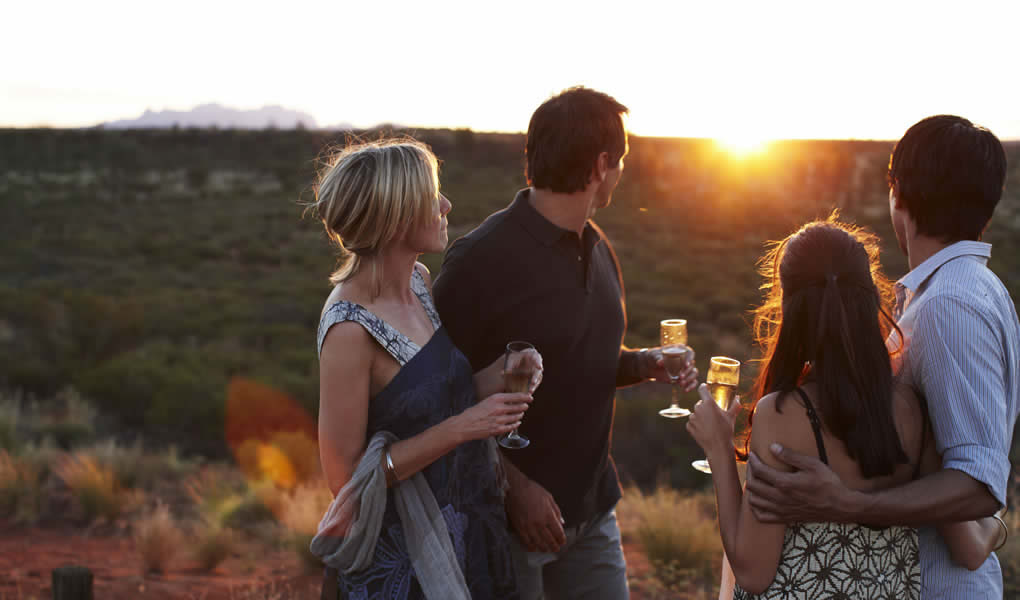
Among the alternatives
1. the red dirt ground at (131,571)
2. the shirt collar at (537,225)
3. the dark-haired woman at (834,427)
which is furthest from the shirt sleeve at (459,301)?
the red dirt ground at (131,571)

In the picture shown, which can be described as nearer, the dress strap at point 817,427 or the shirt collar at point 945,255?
the dress strap at point 817,427

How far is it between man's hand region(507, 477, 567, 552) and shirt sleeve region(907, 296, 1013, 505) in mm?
1202

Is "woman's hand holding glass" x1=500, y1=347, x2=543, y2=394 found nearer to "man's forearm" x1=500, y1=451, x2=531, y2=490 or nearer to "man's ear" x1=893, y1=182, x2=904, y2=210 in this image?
"man's forearm" x1=500, y1=451, x2=531, y2=490

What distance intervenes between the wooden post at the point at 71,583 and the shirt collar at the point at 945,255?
375cm

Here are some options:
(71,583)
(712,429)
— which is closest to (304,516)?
(71,583)

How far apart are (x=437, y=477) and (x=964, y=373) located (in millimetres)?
1425

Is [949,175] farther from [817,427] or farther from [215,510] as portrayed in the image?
[215,510]

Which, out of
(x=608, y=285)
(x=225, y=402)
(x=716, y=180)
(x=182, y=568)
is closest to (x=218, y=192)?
(x=716, y=180)

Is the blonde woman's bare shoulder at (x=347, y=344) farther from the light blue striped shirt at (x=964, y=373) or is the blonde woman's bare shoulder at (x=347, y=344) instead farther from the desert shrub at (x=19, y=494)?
the desert shrub at (x=19, y=494)

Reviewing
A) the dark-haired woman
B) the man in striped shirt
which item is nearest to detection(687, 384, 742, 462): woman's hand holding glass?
the dark-haired woman

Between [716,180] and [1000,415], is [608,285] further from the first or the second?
[716,180]

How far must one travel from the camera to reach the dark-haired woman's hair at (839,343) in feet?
5.59

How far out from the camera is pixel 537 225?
2689 millimetres

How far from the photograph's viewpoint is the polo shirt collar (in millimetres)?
2680
